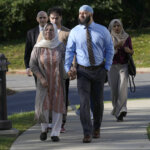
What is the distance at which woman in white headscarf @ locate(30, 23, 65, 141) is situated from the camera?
7445mm

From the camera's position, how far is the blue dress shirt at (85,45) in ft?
24.6

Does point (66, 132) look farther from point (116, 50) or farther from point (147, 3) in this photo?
point (147, 3)

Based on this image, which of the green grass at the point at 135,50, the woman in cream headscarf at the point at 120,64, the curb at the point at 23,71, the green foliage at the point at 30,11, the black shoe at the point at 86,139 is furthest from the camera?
the green foliage at the point at 30,11

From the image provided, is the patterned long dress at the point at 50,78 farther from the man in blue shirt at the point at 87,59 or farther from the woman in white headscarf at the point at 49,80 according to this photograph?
the man in blue shirt at the point at 87,59

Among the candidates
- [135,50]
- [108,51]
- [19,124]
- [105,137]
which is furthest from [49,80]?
[135,50]

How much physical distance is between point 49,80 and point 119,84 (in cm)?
233

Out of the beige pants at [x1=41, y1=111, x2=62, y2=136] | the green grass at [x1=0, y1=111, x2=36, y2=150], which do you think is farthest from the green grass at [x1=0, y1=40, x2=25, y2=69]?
the beige pants at [x1=41, y1=111, x2=62, y2=136]

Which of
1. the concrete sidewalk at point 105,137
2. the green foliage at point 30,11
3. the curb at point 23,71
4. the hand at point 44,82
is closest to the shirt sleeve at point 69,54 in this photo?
the hand at point 44,82

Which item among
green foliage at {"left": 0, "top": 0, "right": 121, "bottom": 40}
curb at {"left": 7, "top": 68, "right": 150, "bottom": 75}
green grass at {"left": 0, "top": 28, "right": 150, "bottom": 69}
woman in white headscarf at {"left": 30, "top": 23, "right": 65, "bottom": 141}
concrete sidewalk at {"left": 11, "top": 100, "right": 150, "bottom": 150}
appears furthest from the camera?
green foliage at {"left": 0, "top": 0, "right": 121, "bottom": 40}

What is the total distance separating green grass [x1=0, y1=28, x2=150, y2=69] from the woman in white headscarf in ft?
61.3

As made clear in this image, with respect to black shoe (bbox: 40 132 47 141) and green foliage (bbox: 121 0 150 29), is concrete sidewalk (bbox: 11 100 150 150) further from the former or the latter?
green foliage (bbox: 121 0 150 29)

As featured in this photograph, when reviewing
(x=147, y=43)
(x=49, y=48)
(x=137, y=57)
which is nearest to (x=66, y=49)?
(x=49, y=48)

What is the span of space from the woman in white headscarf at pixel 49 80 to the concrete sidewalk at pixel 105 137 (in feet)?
0.90

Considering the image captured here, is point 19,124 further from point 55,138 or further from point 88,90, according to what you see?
point 88,90
